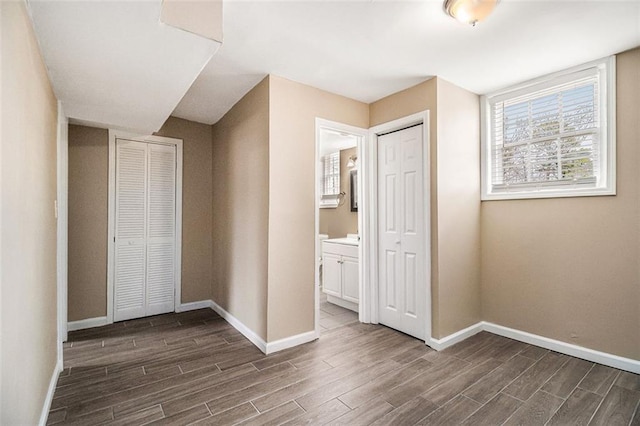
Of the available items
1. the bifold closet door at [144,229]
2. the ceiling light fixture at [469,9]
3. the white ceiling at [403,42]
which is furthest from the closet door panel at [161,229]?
the ceiling light fixture at [469,9]

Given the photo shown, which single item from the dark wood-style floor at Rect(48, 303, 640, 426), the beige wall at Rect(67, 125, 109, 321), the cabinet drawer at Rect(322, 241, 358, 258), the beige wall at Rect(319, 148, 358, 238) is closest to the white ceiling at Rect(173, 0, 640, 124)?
the beige wall at Rect(67, 125, 109, 321)

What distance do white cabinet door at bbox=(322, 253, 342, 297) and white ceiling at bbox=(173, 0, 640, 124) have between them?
2274 mm

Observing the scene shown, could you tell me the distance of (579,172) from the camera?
2752 mm

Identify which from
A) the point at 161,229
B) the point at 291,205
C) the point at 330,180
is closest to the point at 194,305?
the point at 161,229

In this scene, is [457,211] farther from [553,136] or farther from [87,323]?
[87,323]

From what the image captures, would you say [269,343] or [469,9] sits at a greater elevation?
[469,9]

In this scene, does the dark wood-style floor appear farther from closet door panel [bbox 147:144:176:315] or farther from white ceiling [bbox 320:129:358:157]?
white ceiling [bbox 320:129:358:157]

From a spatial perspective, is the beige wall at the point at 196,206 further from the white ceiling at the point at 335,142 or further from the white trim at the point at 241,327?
the white ceiling at the point at 335,142

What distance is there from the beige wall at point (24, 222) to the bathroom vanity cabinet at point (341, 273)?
296 centimetres

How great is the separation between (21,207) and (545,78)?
404cm

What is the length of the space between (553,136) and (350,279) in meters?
2.67

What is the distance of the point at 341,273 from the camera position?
4188 millimetres

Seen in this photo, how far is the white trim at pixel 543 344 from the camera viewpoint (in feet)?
8.17

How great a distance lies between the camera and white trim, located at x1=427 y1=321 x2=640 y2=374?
8.17 ft
